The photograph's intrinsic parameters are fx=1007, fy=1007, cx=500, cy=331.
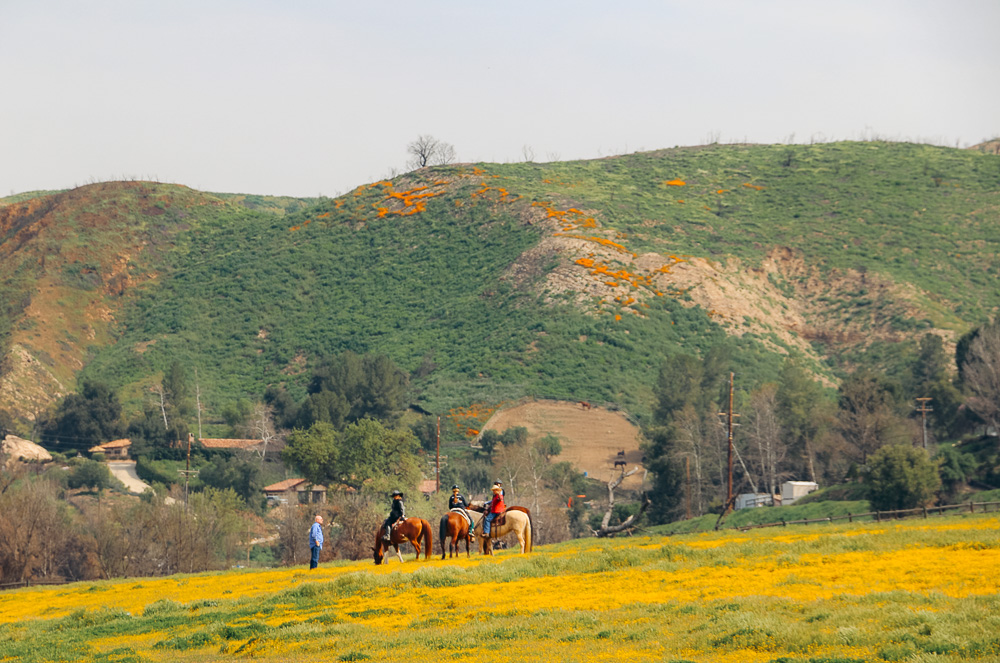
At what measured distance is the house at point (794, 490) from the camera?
223ft

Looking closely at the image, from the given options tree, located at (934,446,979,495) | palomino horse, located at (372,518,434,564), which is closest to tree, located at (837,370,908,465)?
tree, located at (934,446,979,495)

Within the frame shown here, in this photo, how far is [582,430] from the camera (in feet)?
301

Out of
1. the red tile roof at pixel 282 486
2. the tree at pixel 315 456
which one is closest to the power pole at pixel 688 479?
the tree at pixel 315 456

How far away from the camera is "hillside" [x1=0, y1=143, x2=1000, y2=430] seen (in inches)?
4213

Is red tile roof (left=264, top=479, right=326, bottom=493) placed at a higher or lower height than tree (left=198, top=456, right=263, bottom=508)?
lower

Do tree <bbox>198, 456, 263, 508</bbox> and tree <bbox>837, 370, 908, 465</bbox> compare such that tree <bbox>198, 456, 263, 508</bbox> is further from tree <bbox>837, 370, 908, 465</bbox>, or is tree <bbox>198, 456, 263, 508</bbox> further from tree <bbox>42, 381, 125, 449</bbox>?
tree <bbox>837, 370, 908, 465</bbox>

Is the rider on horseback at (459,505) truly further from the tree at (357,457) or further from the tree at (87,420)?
the tree at (87,420)

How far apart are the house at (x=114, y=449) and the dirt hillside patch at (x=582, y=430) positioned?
116 ft

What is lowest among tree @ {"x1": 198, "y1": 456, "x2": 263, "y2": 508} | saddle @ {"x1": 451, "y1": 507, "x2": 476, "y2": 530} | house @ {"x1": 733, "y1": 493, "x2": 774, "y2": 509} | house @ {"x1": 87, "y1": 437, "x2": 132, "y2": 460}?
house @ {"x1": 733, "y1": 493, "x2": 774, "y2": 509}

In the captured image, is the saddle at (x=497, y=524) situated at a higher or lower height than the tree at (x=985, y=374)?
lower

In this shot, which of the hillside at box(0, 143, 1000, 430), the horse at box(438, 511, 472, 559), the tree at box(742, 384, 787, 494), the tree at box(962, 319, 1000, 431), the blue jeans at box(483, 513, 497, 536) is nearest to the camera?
the horse at box(438, 511, 472, 559)

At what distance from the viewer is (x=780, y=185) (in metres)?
146

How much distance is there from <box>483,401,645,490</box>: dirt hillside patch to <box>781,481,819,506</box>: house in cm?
1901

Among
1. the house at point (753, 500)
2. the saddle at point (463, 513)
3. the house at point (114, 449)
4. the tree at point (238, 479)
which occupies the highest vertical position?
the saddle at point (463, 513)
